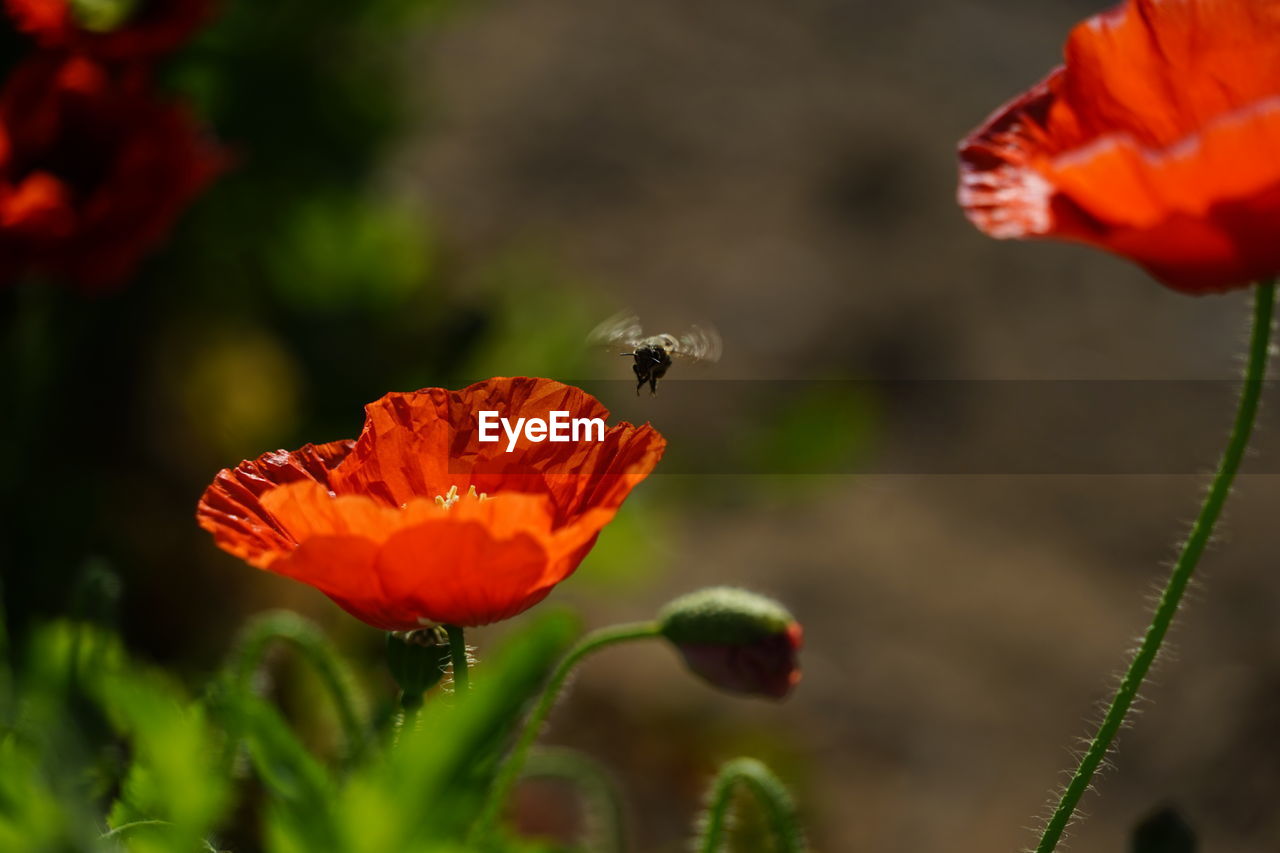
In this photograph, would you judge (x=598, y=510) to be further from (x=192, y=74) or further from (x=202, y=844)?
(x=192, y=74)

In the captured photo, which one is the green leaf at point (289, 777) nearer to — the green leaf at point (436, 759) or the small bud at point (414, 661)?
the green leaf at point (436, 759)

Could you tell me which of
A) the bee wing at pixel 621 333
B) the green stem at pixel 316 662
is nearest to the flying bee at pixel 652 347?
the bee wing at pixel 621 333

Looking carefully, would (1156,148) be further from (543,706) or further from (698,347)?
(543,706)

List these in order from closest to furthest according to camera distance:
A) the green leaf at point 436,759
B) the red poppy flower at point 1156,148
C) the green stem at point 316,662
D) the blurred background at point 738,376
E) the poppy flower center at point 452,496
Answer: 1. the green leaf at point 436,759
2. the red poppy flower at point 1156,148
3. the poppy flower center at point 452,496
4. the green stem at point 316,662
5. the blurred background at point 738,376

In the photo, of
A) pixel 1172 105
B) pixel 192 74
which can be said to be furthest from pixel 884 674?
pixel 1172 105

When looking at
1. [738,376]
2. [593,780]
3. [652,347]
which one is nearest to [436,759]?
[652,347]

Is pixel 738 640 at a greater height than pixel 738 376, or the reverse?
pixel 738 376

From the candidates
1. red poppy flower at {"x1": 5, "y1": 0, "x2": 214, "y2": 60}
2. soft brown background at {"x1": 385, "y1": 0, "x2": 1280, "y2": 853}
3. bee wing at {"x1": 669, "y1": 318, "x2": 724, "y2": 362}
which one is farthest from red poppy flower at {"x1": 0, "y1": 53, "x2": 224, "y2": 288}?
soft brown background at {"x1": 385, "y1": 0, "x2": 1280, "y2": 853}
